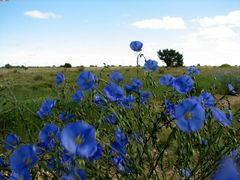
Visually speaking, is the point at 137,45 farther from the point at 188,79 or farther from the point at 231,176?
the point at 231,176

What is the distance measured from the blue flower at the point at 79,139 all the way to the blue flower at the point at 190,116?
1.04 feet

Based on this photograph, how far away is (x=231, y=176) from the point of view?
543mm

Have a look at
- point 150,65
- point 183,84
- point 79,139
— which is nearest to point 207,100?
point 183,84

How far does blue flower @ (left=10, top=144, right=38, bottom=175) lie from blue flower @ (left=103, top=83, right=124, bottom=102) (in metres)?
0.71

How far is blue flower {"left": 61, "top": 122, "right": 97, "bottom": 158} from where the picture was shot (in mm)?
1161

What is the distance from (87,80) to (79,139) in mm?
881

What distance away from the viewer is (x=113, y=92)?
1.98 m

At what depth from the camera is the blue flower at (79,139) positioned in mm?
1161

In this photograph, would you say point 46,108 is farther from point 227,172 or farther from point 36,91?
point 36,91

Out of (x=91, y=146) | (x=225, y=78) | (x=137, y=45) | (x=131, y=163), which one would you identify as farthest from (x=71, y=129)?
(x=225, y=78)

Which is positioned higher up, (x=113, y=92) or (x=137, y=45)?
(x=137, y=45)

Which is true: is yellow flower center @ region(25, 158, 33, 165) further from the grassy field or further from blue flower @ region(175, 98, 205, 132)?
the grassy field

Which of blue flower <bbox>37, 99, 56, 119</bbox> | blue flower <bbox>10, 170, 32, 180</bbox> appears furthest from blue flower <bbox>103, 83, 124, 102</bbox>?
blue flower <bbox>10, 170, 32, 180</bbox>

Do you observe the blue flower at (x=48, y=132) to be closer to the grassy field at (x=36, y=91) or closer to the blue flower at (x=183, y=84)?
the grassy field at (x=36, y=91)
